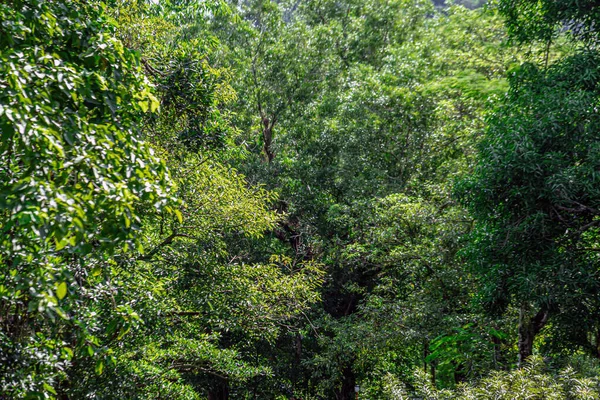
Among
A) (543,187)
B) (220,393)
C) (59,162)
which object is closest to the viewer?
(59,162)

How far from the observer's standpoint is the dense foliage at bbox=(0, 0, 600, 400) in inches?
133

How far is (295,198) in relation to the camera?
14117 mm

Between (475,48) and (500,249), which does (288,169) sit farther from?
(500,249)

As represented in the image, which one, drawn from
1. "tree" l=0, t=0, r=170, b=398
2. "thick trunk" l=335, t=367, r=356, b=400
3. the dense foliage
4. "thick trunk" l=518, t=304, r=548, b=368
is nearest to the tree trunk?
the dense foliage

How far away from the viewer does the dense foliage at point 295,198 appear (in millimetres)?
3377

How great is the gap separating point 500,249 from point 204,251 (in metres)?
4.44

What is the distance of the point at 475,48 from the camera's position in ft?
38.7

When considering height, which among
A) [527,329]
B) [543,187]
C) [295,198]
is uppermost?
[295,198]

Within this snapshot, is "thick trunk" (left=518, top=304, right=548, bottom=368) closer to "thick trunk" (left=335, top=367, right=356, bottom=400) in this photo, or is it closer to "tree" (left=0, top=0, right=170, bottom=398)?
"thick trunk" (left=335, top=367, right=356, bottom=400)

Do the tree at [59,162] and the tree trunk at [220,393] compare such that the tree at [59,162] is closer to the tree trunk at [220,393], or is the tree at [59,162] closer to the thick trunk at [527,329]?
the thick trunk at [527,329]

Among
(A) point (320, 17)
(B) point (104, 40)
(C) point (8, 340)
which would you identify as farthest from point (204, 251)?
(A) point (320, 17)

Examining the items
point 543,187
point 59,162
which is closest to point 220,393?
point 543,187

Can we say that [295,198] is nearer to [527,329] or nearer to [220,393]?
[220,393]

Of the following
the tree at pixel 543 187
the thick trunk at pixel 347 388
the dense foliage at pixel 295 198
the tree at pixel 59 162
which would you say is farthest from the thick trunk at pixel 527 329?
the tree at pixel 59 162
